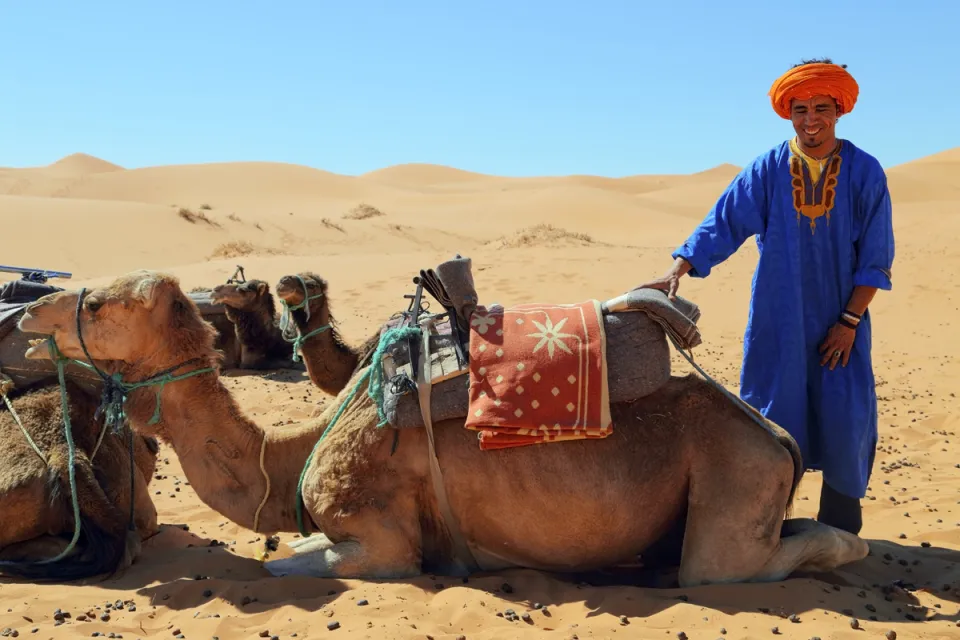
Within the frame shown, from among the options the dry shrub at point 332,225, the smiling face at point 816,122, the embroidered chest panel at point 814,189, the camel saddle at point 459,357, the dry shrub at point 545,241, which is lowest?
the camel saddle at point 459,357

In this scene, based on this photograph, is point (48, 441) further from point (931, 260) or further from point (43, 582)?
point (931, 260)

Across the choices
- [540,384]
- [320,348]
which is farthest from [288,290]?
[540,384]

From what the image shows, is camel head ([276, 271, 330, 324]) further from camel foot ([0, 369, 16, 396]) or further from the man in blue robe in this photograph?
the man in blue robe

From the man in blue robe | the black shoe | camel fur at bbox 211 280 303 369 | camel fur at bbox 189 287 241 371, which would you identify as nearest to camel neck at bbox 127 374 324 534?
the man in blue robe

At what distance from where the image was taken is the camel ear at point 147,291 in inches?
162

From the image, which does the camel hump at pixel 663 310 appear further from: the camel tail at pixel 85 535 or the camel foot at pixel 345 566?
the camel tail at pixel 85 535

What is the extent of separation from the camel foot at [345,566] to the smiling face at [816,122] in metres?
2.72

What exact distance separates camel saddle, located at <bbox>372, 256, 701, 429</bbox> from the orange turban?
119cm

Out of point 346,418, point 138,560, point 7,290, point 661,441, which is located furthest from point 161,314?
point 661,441

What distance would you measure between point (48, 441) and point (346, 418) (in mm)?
1584

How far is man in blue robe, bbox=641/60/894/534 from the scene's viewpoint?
4.45 metres

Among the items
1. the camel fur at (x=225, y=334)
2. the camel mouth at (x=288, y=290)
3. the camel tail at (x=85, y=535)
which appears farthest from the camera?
the camel fur at (x=225, y=334)

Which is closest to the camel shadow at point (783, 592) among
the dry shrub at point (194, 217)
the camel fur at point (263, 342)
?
the camel fur at point (263, 342)

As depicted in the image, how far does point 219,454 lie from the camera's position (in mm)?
4281
